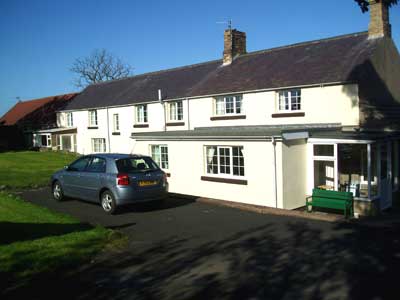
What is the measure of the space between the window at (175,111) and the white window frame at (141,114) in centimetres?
301

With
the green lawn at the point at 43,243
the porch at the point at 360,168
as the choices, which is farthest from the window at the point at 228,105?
the green lawn at the point at 43,243

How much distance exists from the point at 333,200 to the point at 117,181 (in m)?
6.87

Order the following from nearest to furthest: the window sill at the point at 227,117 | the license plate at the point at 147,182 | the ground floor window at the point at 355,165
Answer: the license plate at the point at 147,182
the ground floor window at the point at 355,165
the window sill at the point at 227,117

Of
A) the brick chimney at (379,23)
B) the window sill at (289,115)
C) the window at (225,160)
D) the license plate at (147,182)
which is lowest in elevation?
the license plate at (147,182)

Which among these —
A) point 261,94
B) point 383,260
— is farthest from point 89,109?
point 383,260

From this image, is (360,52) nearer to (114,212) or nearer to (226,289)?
(114,212)

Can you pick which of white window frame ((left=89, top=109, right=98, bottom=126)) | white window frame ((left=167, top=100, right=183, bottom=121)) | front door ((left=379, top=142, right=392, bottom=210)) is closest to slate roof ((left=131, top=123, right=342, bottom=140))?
front door ((left=379, top=142, right=392, bottom=210))

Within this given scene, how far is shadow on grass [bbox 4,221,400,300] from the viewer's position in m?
6.04

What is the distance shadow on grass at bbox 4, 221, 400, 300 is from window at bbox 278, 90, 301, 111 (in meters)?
11.1

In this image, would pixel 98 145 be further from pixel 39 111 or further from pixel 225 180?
pixel 225 180

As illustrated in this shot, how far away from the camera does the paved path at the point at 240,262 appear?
20.0ft

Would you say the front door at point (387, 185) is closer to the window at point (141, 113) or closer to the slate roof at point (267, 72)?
the slate roof at point (267, 72)

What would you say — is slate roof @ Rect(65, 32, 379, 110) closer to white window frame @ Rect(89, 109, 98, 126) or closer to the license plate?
white window frame @ Rect(89, 109, 98, 126)

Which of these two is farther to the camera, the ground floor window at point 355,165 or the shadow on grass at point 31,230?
the ground floor window at point 355,165
